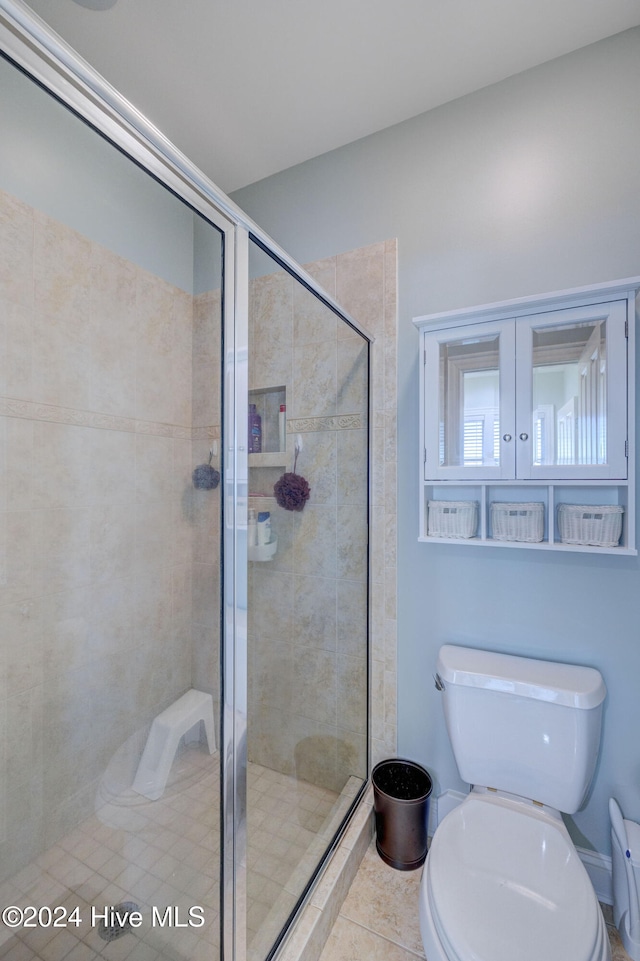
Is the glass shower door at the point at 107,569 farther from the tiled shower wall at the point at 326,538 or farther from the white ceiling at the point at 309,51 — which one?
the white ceiling at the point at 309,51

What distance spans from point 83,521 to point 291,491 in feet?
1.69

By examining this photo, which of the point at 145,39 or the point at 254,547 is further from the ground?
the point at 145,39

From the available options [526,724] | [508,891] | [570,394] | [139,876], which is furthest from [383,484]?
[139,876]

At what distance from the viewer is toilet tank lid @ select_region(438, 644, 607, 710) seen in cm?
116

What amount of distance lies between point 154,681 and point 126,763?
0.18m

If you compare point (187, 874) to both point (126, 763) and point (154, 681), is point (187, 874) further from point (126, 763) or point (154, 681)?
point (154, 681)

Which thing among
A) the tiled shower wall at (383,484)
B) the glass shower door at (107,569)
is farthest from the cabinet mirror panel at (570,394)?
the glass shower door at (107,569)

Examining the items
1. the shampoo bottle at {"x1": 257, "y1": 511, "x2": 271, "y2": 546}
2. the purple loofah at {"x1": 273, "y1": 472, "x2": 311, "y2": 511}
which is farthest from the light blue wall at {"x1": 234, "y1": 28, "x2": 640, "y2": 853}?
the shampoo bottle at {"x1": 257, "y1": 511, "x2": 271, "y2": 546}

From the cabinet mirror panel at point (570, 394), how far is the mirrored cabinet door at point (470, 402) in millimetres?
79

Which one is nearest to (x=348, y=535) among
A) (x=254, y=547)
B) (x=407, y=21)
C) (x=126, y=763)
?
(x=254, y=547)

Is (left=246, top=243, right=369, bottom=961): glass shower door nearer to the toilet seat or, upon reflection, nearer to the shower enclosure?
the shower enclosure

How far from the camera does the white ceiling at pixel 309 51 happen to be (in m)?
1.19

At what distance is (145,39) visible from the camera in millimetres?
1270

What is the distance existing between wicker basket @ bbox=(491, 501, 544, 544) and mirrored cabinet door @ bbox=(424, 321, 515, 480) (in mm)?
111
